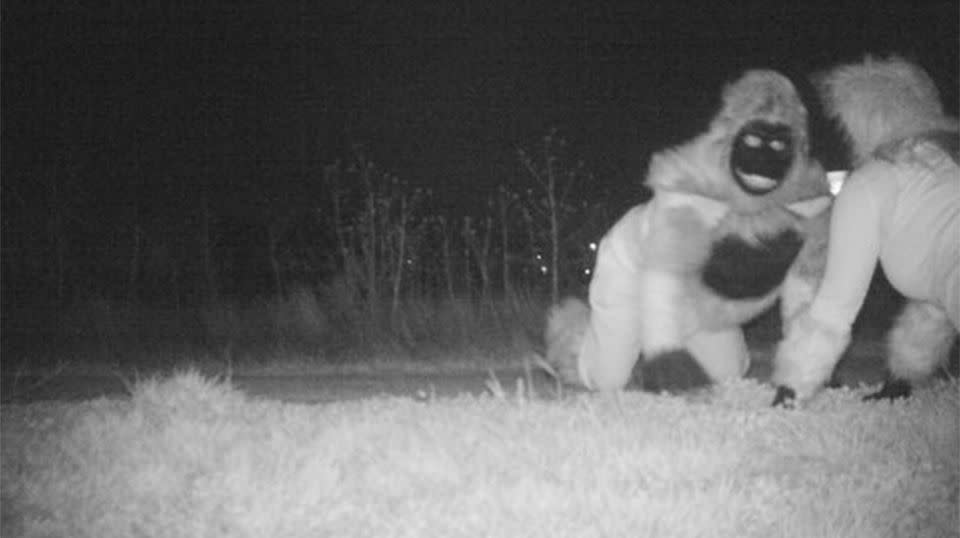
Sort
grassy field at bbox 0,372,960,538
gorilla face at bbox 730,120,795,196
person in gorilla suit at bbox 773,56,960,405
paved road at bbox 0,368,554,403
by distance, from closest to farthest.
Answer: grassy field at bbox 0,372,960,538 → person in gorilla suit at bbox 773,56,960,405 → gorilla face at bbox 730,120,795,196 → paved road at bbox 0,368,554,403

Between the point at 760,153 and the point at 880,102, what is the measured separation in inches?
26.1

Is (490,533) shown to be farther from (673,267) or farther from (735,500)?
(673,267)

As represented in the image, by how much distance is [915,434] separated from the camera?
17.1 ft

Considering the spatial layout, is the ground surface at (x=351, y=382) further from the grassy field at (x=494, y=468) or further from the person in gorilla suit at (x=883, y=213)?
the person in gorilla suit at (x=883, y=213)

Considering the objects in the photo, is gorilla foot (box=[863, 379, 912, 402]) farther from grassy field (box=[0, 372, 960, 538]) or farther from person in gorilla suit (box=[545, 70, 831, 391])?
person in gorilla suit (box=[545, 70, 831, 391])

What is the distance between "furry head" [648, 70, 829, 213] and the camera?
617 cm

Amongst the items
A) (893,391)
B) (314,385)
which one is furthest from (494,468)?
(314,385)

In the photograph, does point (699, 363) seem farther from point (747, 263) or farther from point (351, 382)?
point (351, 382)

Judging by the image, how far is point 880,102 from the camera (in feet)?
19.8

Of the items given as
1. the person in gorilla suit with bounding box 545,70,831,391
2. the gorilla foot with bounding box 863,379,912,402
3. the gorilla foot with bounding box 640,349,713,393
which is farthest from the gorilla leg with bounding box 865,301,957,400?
the gorilla foot with bounding box 640,349,713,393

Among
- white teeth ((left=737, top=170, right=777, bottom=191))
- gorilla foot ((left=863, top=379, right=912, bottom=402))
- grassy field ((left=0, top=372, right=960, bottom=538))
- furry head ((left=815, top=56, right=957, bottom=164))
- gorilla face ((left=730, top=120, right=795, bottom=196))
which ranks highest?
furry head ((left=815, top=56, right=957, bottom=164))

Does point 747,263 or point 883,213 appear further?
point 747,263

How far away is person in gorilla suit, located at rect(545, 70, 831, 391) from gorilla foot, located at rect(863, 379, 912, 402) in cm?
67

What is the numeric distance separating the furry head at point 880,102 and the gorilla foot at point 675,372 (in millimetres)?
1423
